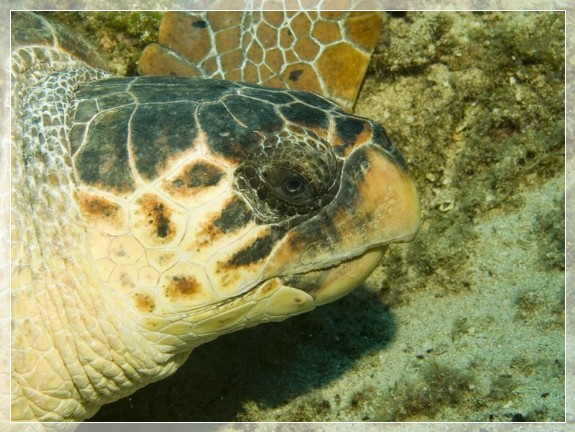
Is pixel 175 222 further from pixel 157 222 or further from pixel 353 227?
pixel 353 227

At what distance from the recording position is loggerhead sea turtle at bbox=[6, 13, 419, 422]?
5.15 ft

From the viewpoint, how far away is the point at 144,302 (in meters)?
1.58

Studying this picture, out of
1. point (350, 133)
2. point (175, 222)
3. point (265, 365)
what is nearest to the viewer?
point (175, 222)

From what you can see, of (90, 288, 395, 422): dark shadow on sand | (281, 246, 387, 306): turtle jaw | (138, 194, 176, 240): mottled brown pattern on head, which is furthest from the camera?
(90, 288, 395, 422): dark shadow on sand

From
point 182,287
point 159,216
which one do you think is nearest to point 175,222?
point 159,216

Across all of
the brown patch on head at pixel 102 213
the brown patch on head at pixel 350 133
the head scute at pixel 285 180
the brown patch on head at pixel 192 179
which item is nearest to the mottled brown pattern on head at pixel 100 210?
the brown patch on head at pixel 102 213

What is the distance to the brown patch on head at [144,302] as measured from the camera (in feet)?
5.17

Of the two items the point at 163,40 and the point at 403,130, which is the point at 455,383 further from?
the point at 163,40

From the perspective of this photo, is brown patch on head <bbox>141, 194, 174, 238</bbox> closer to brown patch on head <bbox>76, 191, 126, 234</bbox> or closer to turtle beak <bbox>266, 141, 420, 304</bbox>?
brown patch on head <bbox>76, 191, 126, 234</bbox>

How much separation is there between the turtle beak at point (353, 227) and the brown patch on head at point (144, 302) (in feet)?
1.03

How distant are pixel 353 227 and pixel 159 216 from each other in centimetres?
51

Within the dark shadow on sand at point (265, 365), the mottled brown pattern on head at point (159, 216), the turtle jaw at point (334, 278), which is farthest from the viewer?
the dark shadow on sand at point (265, 365)

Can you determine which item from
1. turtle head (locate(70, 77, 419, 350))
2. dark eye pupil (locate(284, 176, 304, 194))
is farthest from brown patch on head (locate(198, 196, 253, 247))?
dark eye pupil (locate(284, 176, 304, 194))

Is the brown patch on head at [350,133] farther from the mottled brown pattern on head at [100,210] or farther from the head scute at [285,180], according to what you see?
the mottled brown pattern on head at [100,210]
